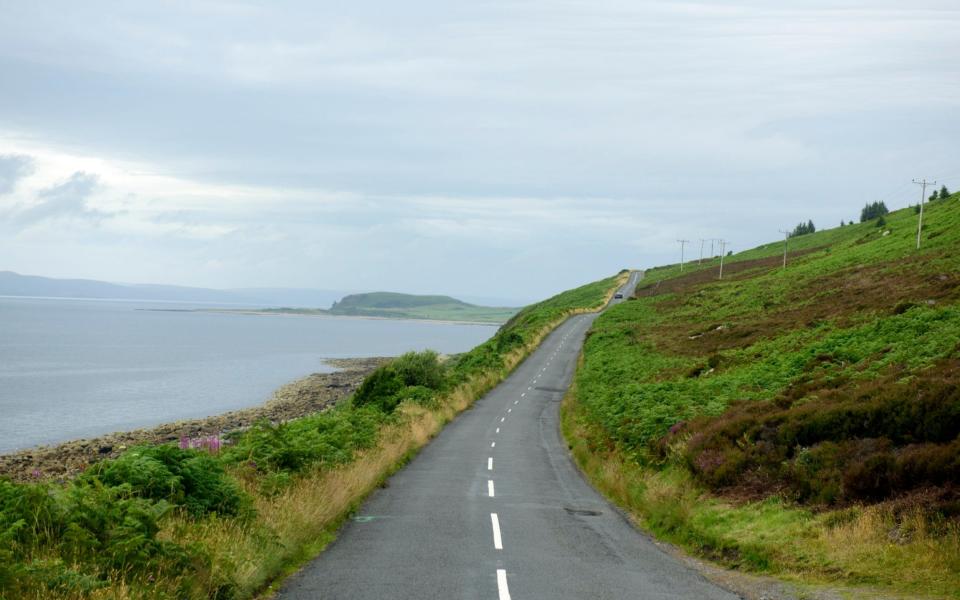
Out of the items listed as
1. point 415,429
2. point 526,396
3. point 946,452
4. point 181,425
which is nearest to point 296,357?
point 181,425

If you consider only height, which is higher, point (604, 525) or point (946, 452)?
point (946, 452)

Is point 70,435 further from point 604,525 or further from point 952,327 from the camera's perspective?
point 952,327

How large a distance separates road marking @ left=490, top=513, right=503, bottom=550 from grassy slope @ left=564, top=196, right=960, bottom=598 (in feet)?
10.1

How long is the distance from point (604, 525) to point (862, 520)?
526 centimetres

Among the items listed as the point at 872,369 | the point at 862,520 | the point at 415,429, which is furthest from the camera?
the point at 415,429

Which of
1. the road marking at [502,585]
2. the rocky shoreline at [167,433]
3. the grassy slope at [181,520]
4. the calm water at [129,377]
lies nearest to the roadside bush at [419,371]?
the rocky shoreline at [167,433]

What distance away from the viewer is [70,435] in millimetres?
50594

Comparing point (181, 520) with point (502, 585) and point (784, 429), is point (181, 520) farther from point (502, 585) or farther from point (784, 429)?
point (784, 429)

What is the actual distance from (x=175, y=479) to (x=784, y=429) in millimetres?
11929

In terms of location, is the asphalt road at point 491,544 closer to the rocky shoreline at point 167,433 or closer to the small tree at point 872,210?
the rocky shoreline at point 167,433

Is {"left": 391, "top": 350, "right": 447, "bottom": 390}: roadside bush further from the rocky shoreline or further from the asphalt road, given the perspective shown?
the asphalt road

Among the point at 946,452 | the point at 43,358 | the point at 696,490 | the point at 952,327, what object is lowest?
the point at 43,358

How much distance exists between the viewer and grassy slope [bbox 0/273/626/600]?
8.06 metres

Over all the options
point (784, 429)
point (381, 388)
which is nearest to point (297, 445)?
point (784, 429)
